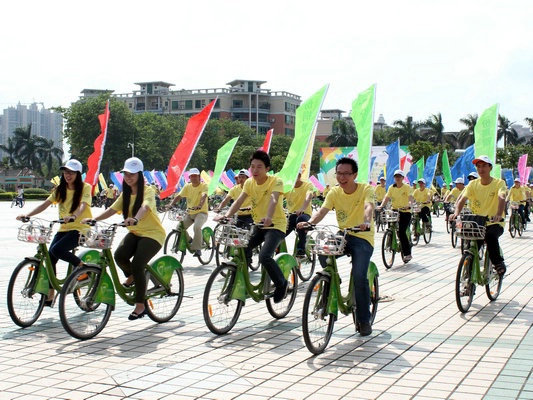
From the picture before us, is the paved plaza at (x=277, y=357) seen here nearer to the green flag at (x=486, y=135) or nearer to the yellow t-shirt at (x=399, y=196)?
the green flag at (x=486, y=135)

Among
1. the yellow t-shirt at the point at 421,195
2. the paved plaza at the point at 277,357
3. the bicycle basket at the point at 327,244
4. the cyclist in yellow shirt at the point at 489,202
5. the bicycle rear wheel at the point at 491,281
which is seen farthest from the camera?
the yellow t-shirt at the point at 421,195

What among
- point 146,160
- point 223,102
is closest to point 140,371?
point 146,160

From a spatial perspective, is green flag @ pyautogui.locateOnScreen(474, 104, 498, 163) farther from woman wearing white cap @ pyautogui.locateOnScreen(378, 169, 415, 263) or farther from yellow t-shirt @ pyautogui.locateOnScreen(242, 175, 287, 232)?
yellow t-shirt @ pyautogui.locateOnScreen(242, 175, 287, 232)

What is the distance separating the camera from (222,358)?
5.59 metres

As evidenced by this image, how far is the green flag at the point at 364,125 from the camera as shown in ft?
34.5

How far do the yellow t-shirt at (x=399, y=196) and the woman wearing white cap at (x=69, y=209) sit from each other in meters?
6.96

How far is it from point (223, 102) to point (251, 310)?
4169 inches

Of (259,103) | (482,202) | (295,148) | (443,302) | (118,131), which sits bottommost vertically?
(443,302)

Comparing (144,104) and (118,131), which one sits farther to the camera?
(144,104)

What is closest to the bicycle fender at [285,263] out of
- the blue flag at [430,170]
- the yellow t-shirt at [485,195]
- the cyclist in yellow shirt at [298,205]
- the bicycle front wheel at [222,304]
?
the bicycle front wheel at [222,304]

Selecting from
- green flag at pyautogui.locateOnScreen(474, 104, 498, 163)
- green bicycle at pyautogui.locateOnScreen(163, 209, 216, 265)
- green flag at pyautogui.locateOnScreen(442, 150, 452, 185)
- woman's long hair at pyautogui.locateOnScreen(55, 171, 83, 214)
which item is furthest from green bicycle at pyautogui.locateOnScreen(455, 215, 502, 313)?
green flag at pyautogui.locateOnScreen(442, 150, 452, 185)

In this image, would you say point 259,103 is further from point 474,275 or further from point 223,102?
point 474,275

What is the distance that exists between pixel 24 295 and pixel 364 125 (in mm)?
6472

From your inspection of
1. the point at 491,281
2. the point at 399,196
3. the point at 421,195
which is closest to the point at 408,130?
the point at 421,195
